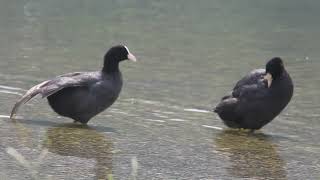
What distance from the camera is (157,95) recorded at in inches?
454

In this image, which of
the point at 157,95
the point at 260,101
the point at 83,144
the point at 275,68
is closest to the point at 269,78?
the point at 275,68

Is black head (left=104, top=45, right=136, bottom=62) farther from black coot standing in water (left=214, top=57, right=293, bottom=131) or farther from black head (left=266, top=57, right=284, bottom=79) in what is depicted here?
black head (left=266, top=57, right=284, bottom=79)

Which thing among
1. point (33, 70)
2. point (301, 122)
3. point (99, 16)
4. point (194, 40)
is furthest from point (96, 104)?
point (99, 16)

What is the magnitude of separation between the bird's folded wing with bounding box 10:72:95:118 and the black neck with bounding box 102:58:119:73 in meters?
0.27

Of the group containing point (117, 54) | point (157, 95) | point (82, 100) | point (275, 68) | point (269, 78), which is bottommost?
point (157, 95)

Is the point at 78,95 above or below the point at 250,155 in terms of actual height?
above

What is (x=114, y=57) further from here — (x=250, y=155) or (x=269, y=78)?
(x=250, y=155)

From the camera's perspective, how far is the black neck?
32.2 feet

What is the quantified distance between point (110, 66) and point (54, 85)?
0.84m

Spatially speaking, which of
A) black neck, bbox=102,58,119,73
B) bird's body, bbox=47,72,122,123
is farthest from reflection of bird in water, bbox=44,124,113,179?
black neck, bbox=102,58,119,73

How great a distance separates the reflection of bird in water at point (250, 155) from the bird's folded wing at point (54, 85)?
1492 millimetres

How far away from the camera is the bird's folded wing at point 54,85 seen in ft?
29.9

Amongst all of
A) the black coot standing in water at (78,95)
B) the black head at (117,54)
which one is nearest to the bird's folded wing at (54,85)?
the black coot standing in water at (78,95)

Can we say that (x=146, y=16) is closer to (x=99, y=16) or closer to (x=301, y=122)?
(x=99, y=16)
